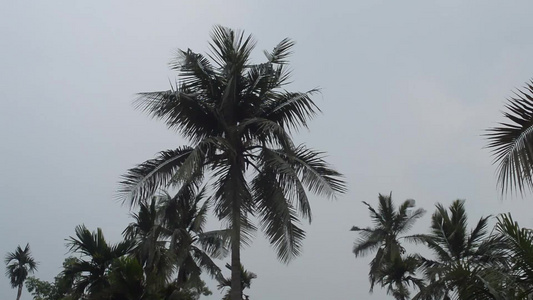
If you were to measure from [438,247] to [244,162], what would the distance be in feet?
51.6

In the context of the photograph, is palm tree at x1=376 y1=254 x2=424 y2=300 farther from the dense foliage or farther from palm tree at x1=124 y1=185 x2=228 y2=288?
palm tree at x1=124 y1=185 x2=228 y2=288

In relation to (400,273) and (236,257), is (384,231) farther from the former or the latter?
(236,257)

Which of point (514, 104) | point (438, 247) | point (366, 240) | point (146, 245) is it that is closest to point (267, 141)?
point (146, 245)

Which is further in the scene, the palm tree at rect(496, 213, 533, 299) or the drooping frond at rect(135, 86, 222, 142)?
the drooping frond at rect(135, 86, 222, 142)

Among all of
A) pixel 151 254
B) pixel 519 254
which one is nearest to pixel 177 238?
pixel 151 254

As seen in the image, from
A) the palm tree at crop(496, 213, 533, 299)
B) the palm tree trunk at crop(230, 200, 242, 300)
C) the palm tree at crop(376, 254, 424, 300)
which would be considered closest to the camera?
the palm tree at crop(496, 213, 533, 299)

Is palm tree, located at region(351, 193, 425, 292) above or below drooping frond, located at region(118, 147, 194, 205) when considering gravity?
above

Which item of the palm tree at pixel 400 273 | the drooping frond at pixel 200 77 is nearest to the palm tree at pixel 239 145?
the drooping frond at pixel 200 77

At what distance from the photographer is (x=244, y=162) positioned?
1370 cm

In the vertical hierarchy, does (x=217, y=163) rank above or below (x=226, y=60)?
below

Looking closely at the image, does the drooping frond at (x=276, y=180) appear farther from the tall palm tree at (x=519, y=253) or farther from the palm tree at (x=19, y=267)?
the palm tree at (x=19, y=267)

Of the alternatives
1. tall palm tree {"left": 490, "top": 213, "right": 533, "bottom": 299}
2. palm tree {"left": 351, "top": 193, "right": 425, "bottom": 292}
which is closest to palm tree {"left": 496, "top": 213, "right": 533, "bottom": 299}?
tall palm tree {"left": 490, "top": 213, "right": 533, "bottom": 299}

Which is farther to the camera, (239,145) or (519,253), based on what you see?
(239,145)

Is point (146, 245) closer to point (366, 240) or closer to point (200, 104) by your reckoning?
point (200, 104)
